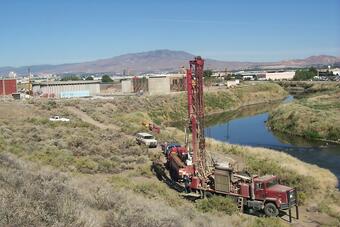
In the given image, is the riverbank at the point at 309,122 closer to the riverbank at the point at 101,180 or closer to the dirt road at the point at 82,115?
the riverbank at the point at 101,180

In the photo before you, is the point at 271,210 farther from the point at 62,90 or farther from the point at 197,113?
the point at 62,90

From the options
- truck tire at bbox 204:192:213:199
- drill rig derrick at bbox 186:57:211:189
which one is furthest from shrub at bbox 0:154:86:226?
drill rig derrick at bbox 186:57:211:189

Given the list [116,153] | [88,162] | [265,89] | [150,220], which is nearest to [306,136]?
[116,153]

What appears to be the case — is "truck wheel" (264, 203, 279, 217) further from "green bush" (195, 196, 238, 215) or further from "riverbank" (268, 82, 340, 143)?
"riverbank" (268, 82, 340, 143)

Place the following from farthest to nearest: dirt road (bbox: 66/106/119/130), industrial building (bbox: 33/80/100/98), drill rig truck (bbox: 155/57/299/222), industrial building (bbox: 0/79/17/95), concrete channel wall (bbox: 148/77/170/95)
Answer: concrete channel wall (bbox: 148/77/170/95) < industrial building (bbox: 33/80/100/98) < industrial building (bbox: 0/79/17/95) < dirt road (bbox: 66/106/119/130) < drill rig truck (bbox: 155/57/299/222)

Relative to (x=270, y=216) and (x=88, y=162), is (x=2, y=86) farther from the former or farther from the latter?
(x=270, y=216)

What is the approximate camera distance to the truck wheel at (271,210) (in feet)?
73.2


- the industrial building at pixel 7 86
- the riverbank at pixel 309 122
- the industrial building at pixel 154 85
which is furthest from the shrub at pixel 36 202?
the industrial building at pixel 154 85

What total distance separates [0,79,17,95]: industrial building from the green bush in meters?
74.5

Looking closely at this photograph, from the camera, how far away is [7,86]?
9000 cm

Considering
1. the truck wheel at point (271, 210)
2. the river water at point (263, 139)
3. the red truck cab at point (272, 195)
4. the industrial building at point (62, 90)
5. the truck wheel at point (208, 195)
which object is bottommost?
the river water at point (263, 139)

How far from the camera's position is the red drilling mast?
26219 mm

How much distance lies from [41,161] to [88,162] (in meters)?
3.23

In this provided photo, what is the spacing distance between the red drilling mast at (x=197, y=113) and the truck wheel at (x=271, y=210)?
4.20 meters
